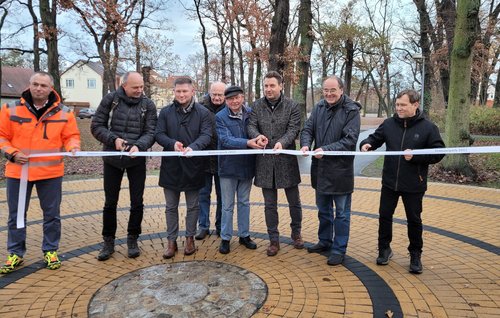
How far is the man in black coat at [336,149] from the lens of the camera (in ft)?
14.1

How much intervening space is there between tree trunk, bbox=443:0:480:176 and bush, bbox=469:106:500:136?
14.2 m

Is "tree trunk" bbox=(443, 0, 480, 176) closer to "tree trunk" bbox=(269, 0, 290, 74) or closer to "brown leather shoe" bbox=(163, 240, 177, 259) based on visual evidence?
"tree trunk" bbox=(269, 0, 290, 74)

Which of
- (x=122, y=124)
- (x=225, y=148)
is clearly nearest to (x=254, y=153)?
(x=225, y=148)

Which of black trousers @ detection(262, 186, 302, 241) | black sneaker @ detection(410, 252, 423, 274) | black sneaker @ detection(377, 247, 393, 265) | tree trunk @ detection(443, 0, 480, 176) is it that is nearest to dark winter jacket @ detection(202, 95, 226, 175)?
black trousers @ detection(262, 186, 302, 241)

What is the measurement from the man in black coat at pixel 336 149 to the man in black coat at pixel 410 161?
0.31 meters

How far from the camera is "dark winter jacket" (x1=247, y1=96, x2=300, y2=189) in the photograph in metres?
4.56

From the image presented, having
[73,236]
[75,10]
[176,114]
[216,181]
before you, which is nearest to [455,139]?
[216,181]

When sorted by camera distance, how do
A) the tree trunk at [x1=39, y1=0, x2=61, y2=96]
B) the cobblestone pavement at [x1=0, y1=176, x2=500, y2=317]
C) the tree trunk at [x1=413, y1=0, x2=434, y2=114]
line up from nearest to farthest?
the cobblestone pavement at [x1=0, y1=176, x2=500, y2=317]
the tree trunk at [x1=39, y1=0, x2=61, y2=96]
the tree trunk at [x1=413, y1=0, x2=434, y2=114]

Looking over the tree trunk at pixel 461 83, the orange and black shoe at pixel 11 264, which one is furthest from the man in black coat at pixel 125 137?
the tree trunk at pixel 461 83

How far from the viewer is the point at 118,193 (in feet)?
15.0

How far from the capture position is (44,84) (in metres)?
4.07

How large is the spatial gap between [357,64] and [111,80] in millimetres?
20240

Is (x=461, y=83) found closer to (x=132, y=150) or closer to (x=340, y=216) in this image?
(x=340, y=216)

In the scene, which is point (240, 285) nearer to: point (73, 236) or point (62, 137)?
point (62, 137)
